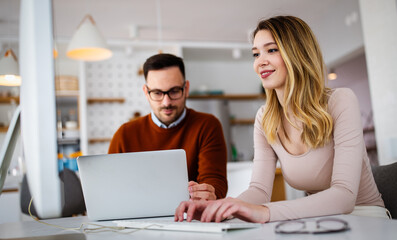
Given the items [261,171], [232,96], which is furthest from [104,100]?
[261,171]

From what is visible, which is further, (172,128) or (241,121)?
(241,121)

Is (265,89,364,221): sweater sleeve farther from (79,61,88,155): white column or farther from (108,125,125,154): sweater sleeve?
(79,61,88,155): white column

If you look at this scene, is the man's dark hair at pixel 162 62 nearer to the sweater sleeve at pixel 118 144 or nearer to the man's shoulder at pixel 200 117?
the man's shoulder at pixel 200 117

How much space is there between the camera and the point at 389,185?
139cm

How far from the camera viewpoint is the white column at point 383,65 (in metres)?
2.88

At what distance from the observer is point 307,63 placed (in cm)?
134

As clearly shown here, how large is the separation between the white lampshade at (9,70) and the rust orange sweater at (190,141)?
1.14 meters

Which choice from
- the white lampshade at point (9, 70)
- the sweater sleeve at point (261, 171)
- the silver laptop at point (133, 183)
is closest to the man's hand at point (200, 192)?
the sweater sleeve at point (261, 171)

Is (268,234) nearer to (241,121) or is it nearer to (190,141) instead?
(190,141)

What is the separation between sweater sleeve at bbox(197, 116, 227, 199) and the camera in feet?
5.54

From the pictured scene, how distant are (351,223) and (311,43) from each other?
778 mm

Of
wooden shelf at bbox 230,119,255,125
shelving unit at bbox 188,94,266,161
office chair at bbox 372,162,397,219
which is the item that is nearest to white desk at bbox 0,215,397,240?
office chair at bbox 372,162,397,219

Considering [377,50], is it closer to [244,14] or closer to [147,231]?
[244,14]

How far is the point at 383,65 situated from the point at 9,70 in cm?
300
